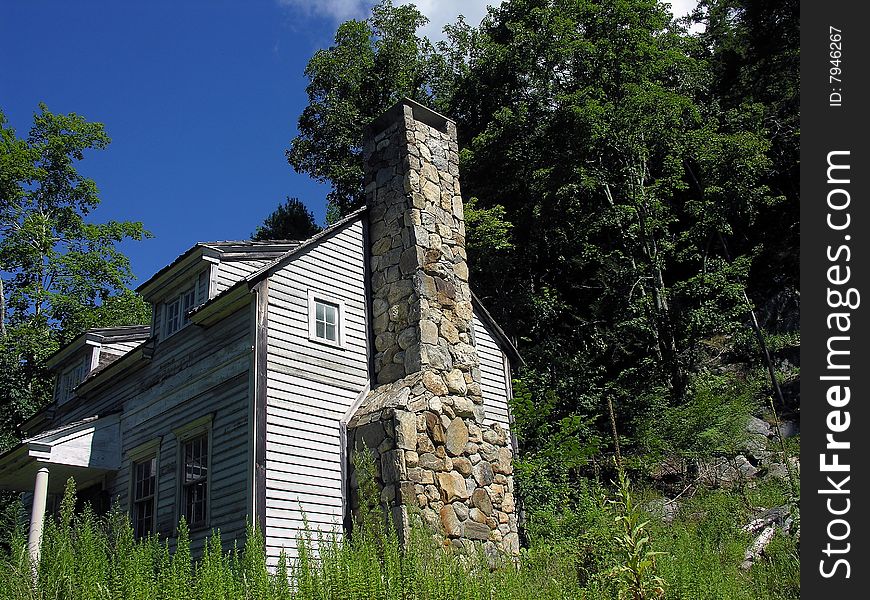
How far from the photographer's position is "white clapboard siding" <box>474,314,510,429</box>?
1644 centimetres

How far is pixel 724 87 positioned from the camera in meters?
28.4

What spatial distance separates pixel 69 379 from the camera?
1917 cm

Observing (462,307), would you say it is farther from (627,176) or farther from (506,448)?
(627,176)

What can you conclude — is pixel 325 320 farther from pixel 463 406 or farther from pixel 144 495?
pixel 144 495

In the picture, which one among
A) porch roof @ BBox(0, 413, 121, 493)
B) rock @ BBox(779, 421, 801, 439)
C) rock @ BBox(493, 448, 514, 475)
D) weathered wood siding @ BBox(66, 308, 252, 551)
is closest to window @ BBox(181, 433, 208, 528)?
Answer: weathered wood siding @ BBox(66, 308, 252, 551)

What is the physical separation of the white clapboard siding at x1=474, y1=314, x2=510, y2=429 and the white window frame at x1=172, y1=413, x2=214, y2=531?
6.33 meters

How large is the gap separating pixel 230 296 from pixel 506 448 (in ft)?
18.1

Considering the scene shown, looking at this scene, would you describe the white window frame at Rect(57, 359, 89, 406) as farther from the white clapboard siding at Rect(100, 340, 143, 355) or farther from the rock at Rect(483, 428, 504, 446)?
the rock at Rect(483, 428, 504, 446)

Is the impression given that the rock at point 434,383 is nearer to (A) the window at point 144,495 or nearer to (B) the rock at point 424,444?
(B) the rock at point 424,444

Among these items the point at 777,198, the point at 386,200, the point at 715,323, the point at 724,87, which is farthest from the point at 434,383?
the point at 724,87

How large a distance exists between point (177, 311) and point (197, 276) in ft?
3.15

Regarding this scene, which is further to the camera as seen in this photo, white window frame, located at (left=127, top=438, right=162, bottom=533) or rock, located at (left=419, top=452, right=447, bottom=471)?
white window frame, located at (left=127, top=438, right=162, bottom=533)

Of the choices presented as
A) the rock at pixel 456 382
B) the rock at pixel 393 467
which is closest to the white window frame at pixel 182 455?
the rock at pixel 393 467

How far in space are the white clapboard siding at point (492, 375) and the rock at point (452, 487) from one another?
14.5 ft
